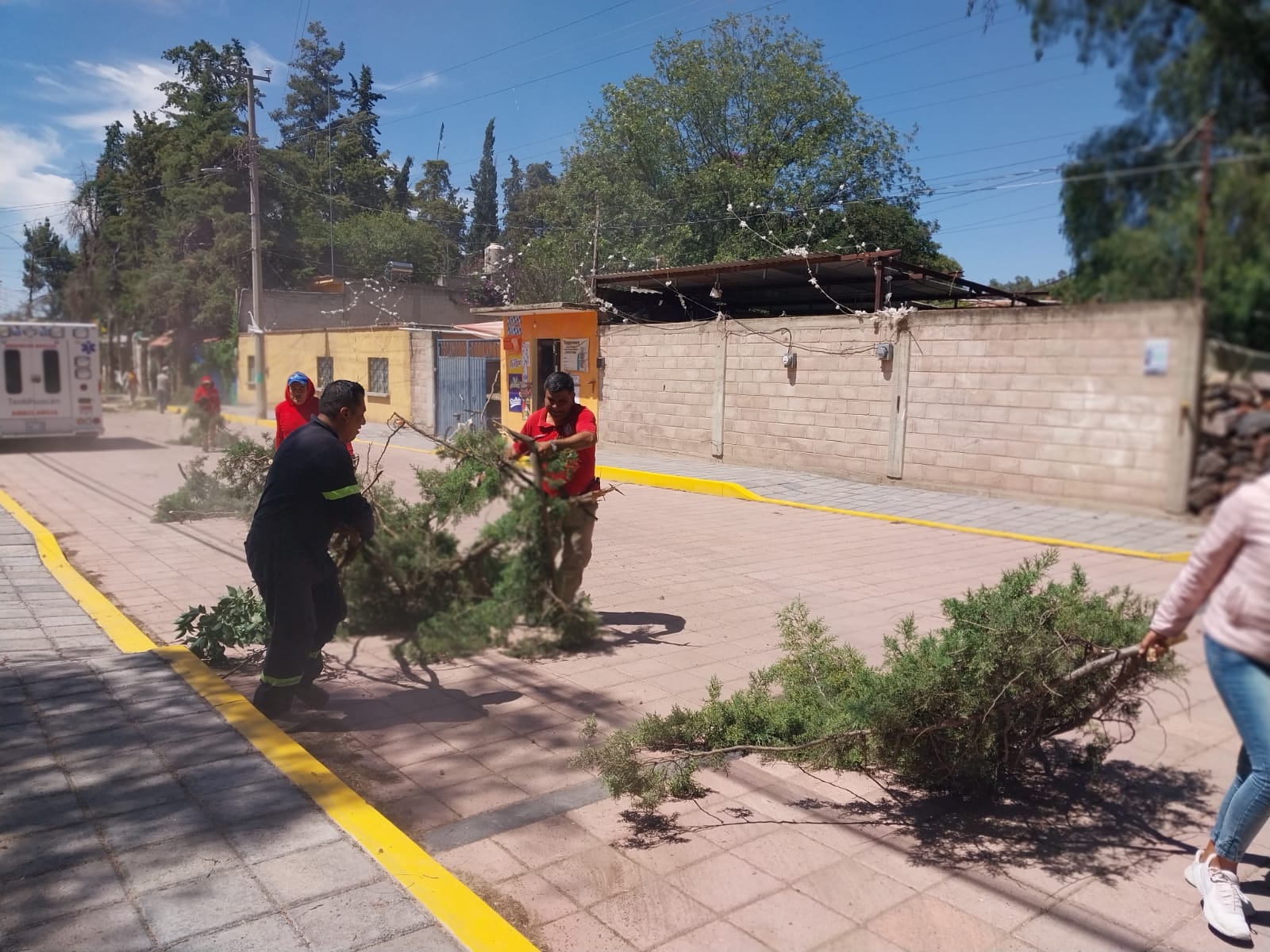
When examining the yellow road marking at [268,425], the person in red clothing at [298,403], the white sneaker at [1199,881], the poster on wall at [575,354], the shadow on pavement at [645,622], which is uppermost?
the poster on wall at [575,354]

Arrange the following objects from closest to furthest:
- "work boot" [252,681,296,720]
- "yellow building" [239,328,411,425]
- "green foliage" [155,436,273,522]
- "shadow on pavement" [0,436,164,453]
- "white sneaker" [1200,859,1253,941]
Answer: "white sneaker" [1200,859,1253,941] → "work boot" [252,681,296,720] → "yellow building" [239,328,411,425] → "green foliage" [155,436,273,522] → "shadow on pavement" [0,436,164,453]

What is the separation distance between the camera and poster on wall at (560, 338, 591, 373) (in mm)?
18688

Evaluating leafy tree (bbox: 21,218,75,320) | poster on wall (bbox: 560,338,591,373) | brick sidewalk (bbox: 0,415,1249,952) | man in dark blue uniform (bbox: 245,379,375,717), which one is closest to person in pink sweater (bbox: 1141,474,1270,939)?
brick sidewalk (bbox: 0,415,1249,952)

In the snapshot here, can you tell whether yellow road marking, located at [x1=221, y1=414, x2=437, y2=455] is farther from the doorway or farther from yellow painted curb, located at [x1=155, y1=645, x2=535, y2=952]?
the doorway

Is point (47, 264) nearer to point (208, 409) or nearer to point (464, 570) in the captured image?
point (208, 409)

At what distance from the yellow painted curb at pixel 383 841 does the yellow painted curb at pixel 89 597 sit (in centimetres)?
138

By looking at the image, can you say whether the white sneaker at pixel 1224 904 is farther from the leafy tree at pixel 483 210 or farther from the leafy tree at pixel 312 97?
the leafy tree at pixel 483 210

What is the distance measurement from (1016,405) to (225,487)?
1054cm

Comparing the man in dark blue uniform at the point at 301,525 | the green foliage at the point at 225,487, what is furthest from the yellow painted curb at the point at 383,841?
the green foliage at the point at 225,487

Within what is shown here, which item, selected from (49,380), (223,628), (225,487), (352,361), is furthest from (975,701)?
(49,380)

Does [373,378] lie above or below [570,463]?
above

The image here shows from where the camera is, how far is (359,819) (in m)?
3.26

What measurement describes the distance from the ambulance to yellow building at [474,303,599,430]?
8.53 m

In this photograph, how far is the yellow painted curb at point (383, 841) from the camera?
8.75ft
